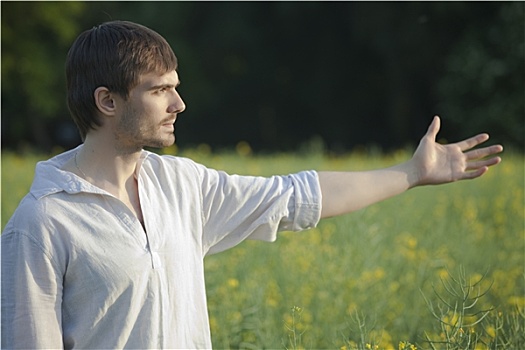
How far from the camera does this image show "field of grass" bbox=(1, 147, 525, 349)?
12.4 ft

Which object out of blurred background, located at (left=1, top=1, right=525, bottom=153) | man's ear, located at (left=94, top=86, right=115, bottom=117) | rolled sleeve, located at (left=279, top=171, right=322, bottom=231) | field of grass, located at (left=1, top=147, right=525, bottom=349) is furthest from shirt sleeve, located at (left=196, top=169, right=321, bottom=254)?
blurred background, located at (left=1, top=1, right=525, bottom=153)

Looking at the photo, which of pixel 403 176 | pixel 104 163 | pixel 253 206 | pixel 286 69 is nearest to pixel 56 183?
pixel 104 163

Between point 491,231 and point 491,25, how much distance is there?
13.2 meters

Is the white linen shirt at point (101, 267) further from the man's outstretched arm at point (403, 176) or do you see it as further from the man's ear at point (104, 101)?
the man's outstretched arm at point (403, 176)

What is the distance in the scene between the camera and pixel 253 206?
7.95ft

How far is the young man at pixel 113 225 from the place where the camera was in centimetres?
203

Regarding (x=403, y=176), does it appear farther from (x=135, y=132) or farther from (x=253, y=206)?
(x=135, y=132)

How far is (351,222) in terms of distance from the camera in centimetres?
565

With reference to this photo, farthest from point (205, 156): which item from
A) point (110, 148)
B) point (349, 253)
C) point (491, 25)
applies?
point (491, 25)

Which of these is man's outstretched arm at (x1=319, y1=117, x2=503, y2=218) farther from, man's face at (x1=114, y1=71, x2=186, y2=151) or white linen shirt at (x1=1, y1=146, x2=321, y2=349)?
man's face at (x1=114, y1=71, x2=186, y2=151)

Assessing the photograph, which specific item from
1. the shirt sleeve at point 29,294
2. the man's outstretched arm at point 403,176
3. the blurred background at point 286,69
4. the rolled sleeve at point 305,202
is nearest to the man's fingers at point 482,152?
the man's outstretched arm at point 403,176

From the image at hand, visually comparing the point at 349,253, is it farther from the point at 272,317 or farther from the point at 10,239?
the point at 10,239

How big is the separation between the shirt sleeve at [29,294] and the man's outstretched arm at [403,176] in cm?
81

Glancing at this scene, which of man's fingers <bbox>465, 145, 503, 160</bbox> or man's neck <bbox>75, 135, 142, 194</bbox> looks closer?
man's neck <bbox>75, 135, 142, 194</bbox>
